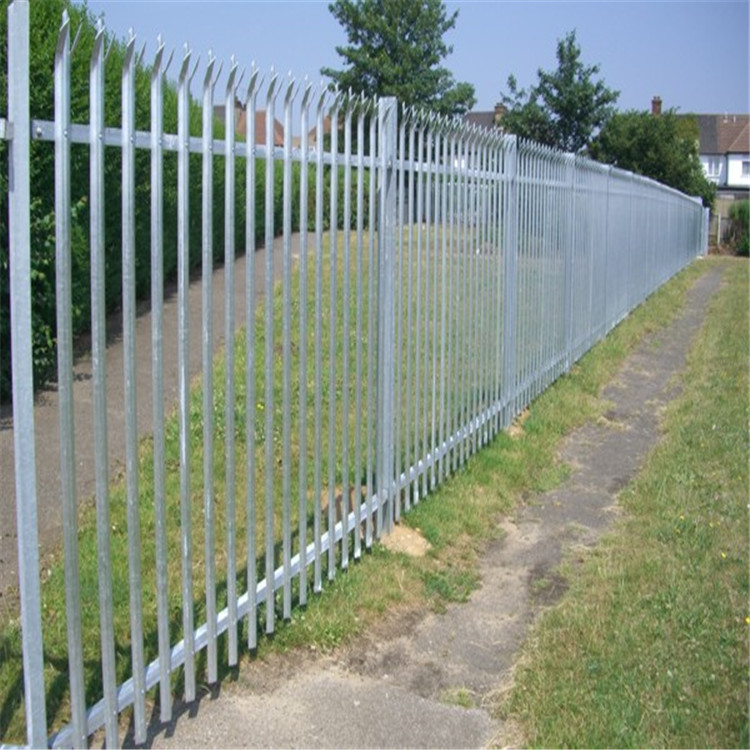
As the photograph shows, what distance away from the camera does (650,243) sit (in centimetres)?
2067

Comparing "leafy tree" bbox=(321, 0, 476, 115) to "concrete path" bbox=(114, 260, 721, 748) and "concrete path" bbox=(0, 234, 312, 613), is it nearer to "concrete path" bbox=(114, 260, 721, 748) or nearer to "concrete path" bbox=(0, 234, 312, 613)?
"concrete path" bbox=(0, 234, 312, 613)

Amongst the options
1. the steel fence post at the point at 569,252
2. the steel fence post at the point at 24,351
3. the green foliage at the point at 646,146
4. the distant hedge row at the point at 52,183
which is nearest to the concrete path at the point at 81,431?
the distant hedge row at the point at 52,183

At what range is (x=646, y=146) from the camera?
3997cm

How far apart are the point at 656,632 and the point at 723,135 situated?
78.6 meters

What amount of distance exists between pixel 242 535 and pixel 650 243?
16656mm

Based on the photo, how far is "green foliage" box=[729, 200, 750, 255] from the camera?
4588cm

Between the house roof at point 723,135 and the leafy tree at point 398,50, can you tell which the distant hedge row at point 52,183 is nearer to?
the leafy tree at point 398,50

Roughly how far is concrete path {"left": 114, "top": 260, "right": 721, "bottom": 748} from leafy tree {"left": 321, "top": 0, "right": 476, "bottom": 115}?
3131cm

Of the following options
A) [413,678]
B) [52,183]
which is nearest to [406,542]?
[413,678]

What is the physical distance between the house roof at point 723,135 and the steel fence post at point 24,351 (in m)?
77.7

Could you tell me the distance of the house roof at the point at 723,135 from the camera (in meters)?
75.7

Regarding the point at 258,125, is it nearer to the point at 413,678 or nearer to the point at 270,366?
the point at 270,366

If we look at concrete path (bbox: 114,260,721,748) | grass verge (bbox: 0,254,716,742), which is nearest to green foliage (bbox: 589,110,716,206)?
grass verge (bbox: 0,254,716,742)

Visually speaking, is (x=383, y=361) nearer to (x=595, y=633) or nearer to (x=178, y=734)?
(x=595, y=633)
